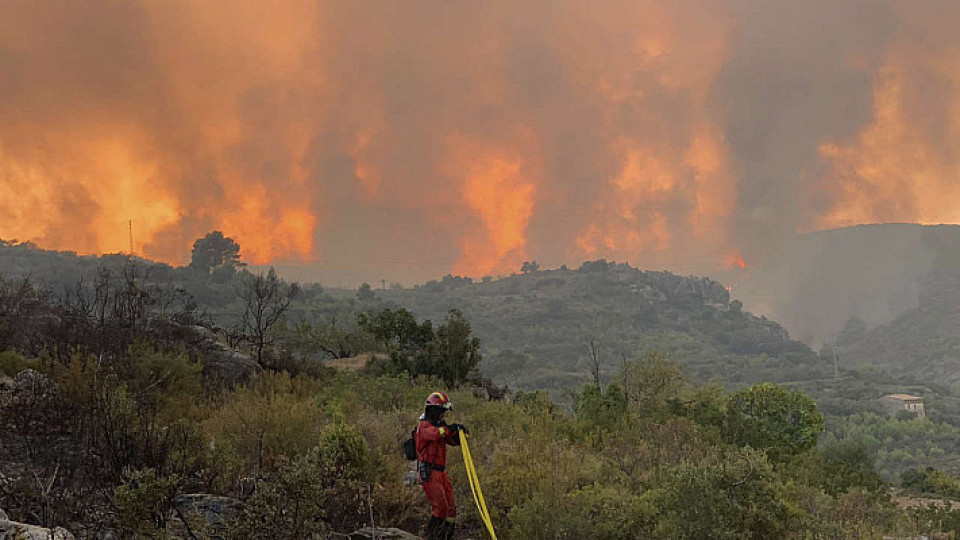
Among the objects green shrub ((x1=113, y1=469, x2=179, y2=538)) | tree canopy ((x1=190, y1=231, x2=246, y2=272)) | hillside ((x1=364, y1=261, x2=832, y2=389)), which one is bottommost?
hillside ((x1=364, y1=261, x2=832, y2=389))

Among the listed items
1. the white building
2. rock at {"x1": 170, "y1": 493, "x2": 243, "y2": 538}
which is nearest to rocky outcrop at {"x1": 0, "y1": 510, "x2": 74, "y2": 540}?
rock at {"x1": 170, "y1": 493, "x2": 243, "y2": 538}

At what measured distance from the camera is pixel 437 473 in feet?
23.4

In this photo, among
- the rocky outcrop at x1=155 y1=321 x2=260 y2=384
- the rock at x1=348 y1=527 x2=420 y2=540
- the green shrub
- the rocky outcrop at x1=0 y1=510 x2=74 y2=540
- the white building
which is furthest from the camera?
the white building

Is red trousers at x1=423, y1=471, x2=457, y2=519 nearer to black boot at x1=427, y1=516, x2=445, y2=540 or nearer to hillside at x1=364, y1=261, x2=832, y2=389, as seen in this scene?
black boot at x1=427, y1=516, x2=445, y2=540

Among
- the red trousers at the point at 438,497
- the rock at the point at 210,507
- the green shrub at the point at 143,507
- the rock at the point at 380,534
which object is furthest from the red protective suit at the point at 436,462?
the green shrub at the point at 143,507

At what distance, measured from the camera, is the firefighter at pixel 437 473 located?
7.02 metres

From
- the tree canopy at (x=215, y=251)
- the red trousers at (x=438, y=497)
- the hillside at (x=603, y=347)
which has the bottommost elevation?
the hillside at (x=603, y=347)

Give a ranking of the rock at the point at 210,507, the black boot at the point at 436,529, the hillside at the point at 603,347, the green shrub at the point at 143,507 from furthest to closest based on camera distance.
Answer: the hillside at the point at 603,347 → the black boot at the point at 436,529 → the rock at the point at 210,507 → the green shrub at the point at 143,507

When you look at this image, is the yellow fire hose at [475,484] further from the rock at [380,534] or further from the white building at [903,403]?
the white building at [903,403]

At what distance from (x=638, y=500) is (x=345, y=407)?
26.6 ft

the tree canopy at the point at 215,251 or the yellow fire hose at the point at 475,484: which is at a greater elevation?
the tree canopy at the point at 215,251

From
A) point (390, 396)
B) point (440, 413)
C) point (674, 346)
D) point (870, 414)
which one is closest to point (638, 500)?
point (440, 413)

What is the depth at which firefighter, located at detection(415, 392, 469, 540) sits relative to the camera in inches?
276

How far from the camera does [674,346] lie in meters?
184
